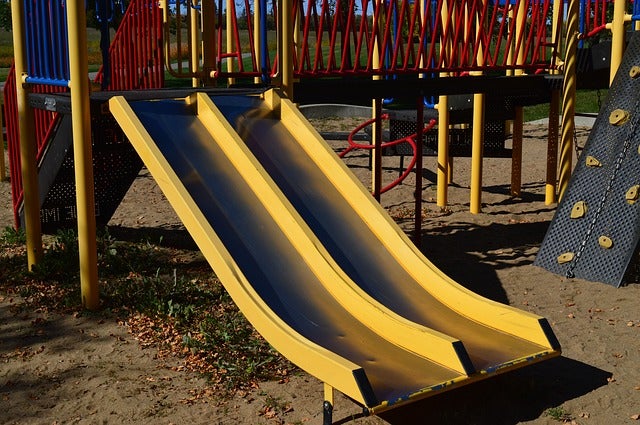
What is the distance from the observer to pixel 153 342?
17.8 feet

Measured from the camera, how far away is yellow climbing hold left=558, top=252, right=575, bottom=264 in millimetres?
6844

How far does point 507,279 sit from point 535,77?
8.10ft

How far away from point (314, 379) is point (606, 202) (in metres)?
3.14

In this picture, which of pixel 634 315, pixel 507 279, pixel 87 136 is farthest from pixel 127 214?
pixel 634 315

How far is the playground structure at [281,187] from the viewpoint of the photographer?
175 inches

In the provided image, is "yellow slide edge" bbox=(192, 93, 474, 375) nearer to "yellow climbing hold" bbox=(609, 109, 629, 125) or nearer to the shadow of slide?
the shadow of slide

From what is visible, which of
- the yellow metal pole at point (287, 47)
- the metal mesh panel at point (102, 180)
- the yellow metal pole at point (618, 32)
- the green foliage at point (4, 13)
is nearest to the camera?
the yellow metal pole at point (287, 47)

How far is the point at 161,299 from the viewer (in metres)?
6.05

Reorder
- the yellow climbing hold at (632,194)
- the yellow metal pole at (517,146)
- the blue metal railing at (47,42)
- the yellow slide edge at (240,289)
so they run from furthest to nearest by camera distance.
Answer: the yellow metal pole at (517,146) < the yellow climbing hold at (632,194) < the blue metal railing at (47,42) < the yellow slide edge at (240,289)

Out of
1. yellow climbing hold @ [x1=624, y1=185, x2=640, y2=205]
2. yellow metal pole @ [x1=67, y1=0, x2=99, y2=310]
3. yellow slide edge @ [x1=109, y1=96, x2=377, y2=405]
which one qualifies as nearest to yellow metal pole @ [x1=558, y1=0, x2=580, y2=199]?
yellow climbing hold @ [x1=624, y1=185, x2=640, y2=205]

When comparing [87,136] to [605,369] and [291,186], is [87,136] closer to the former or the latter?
[291,186]

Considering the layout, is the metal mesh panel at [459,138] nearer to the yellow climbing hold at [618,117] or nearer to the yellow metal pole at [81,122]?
the yellow climbing hold at [618,117]

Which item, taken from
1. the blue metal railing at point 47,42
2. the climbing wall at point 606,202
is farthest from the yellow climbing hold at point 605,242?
the blue metal railing at point 47,42

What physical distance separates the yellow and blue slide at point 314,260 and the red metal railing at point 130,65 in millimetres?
1513
